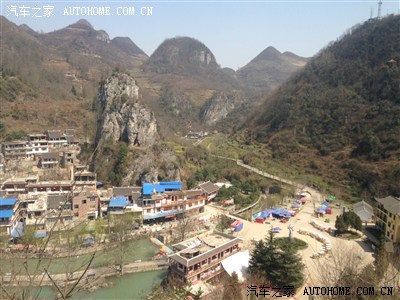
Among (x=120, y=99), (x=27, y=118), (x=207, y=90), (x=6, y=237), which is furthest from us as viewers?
(x=207, y=90)

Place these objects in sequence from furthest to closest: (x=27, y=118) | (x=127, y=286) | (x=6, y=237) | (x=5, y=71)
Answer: (x=5, y=71) → (x=27, y=118) → (x=6, y=237) → (x=127, y=286)

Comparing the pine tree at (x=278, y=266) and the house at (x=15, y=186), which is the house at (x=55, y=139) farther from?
the pine tree at (x=278, y=266)

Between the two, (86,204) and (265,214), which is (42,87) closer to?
(86,204)

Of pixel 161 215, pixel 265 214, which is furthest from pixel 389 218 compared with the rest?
pixel 161 215

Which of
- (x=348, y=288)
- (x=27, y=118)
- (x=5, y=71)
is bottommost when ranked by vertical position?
(x=348, y=288)

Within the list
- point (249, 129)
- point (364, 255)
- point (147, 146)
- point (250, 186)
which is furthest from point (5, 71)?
point (364, 255)

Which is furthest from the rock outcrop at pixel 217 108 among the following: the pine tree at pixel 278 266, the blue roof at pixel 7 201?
the pine tree at pixel 278 266

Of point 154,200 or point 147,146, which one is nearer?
point 154,200

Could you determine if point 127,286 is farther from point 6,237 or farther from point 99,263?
point 6,237
